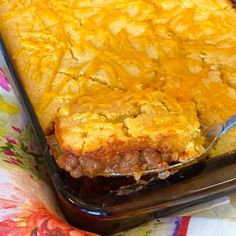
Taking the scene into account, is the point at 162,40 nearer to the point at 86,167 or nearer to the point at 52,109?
the point at 52,109

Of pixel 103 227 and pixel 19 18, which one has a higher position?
pixel 19 18

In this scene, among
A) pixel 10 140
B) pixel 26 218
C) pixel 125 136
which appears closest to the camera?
pixel 26 218

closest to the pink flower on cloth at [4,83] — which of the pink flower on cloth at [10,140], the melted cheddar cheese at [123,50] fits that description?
the melted cheddar cheese at [123,50]

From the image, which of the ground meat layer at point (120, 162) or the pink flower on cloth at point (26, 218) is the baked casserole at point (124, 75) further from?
the pink flower on cloth at point (26, 218)

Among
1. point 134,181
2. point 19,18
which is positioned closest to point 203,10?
point 19,18

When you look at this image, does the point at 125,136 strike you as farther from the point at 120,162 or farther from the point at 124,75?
the point at 124,75

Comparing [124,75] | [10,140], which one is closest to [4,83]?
[10,140]

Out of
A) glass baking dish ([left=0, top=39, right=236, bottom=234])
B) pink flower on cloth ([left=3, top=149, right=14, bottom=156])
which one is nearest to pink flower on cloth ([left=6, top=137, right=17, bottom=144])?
pink flower on cloth ([left=3, top=149, right=14, bottom=156])
